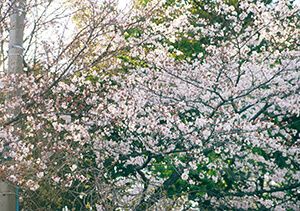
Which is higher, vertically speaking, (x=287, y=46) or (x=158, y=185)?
(x=287, y=46)

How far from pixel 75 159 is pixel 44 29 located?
4.94 ft

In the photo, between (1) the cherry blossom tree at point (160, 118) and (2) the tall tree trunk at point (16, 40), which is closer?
(2) the tall tree trunk at point (16, 40)

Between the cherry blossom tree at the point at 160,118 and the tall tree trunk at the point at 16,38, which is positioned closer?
the tall tree trunk at the point at 16,38

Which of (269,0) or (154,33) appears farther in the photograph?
(269,0)

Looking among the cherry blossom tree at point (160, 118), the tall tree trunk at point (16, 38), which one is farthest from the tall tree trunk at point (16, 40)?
the cherry blossom tree at point (160, 118)

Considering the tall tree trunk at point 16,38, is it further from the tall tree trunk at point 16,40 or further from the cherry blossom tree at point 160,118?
the cherry blossom tree at point 160,118

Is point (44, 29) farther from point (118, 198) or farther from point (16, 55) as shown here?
point (118, 198)

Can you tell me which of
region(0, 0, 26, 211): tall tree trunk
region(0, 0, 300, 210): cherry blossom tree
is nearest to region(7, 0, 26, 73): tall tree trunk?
region(0, 0, 26, 211): tall tree trunk

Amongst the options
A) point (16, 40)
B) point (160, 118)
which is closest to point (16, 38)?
point (16, 40)

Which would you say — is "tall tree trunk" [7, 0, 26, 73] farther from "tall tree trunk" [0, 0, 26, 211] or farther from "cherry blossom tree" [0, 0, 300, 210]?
"cherry blossom tree" [0, 0, 300, 210]

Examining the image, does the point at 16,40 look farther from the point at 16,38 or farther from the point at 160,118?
the point at 160,118

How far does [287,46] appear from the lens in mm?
7355

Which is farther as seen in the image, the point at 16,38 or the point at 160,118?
the point at 160,118

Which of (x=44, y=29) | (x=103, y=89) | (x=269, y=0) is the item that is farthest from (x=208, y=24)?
(x=44, y=29)
